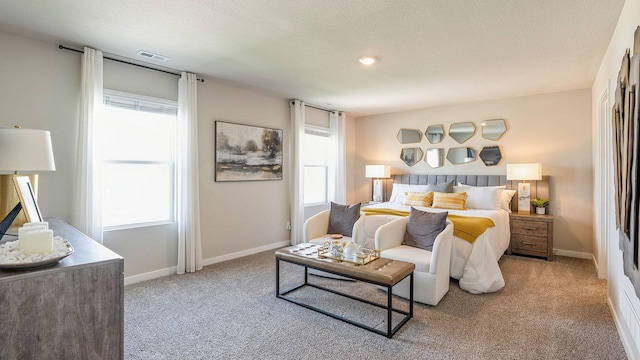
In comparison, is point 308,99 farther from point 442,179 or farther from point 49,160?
point 49,160

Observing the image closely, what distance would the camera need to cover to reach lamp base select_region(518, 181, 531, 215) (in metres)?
4.83

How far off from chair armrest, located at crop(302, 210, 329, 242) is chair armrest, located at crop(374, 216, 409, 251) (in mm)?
890

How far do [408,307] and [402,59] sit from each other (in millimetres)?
2502

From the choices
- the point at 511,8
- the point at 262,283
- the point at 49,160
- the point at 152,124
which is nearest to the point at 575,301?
the point at 511,8

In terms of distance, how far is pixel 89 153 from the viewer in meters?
3.23

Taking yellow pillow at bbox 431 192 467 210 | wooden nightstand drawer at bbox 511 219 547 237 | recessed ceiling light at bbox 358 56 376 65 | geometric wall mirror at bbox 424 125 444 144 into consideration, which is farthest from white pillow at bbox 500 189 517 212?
recessed ceiling light at bbox 358 56 376 65

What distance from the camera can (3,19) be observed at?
2.61 m

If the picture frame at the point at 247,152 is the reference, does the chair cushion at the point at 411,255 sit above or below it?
below

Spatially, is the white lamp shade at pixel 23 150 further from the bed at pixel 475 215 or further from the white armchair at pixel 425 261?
the bed at pixel 475 215

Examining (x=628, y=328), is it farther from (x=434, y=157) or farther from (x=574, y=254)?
(x=434, y=157)

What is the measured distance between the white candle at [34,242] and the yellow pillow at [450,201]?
4.48 m

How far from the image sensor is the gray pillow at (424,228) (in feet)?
10.9

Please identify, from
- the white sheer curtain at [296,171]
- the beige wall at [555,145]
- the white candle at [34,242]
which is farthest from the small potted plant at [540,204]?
the white candle at [34,242]

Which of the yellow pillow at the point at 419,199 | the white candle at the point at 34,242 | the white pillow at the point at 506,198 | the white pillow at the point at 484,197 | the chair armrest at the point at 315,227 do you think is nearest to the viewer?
the white candle at the point at 34,242
